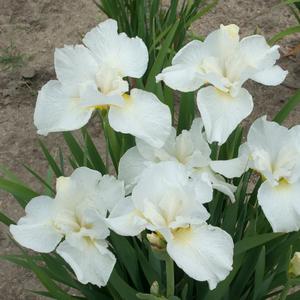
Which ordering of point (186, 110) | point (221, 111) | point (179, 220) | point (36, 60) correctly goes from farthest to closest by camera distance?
point (36, 60), point (186, 110), point (221, 111), point (179, 220)

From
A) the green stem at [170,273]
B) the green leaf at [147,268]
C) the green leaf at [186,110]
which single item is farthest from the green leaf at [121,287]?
the green leaf at [186,110]

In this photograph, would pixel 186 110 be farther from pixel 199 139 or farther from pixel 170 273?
pixel 170 273

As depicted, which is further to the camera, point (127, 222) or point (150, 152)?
point (150, 152)

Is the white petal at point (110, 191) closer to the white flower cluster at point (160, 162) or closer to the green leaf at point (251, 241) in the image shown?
the white flower cluster at point (160, 162)

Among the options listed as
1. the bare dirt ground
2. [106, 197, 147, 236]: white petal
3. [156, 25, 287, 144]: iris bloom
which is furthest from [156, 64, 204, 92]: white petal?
the bare dirt ground

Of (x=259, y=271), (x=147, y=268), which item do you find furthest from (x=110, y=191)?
(x=259, y=271)

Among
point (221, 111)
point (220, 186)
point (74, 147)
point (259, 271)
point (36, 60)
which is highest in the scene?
point (221, 111)

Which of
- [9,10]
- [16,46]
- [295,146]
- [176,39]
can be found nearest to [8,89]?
[16,46]
